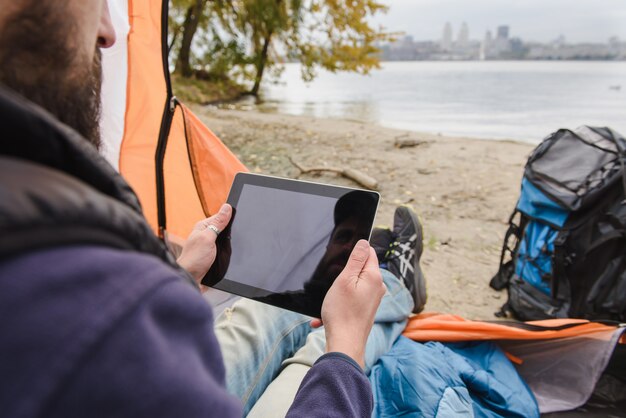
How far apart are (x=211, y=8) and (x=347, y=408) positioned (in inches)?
638

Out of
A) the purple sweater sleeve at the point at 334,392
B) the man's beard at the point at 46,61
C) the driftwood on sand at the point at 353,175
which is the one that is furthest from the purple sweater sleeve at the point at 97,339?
the driftwood on sand at the point at 353,175

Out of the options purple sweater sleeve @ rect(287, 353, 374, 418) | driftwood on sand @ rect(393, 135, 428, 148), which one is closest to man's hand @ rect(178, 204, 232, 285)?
purple sweater sleeve @ rect(287, 353, 374, 418)

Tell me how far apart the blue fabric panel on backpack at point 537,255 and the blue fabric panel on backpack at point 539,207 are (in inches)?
1.9

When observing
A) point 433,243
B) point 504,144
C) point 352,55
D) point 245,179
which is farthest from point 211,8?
point 245,179

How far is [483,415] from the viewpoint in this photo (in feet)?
4.88

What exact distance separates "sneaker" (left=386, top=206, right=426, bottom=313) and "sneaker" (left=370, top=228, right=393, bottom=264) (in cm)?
2

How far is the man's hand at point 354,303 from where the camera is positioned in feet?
3.18

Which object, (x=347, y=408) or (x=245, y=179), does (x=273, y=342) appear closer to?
(x=245, y=179)

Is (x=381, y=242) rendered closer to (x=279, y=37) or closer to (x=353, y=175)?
(x=353, y=175)

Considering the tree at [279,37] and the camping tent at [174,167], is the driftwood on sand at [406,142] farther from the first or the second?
the tree at [279,37]

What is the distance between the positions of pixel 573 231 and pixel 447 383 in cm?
123

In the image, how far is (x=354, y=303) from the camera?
1044mm

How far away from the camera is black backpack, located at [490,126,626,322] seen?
2.10 meters

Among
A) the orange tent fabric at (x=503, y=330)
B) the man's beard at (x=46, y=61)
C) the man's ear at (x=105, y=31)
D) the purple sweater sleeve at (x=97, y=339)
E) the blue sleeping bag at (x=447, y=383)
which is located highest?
the man's ear at (x=105, y=31)
